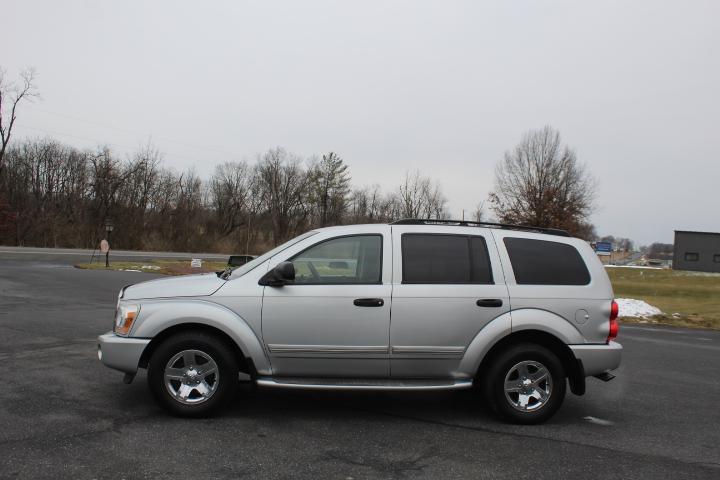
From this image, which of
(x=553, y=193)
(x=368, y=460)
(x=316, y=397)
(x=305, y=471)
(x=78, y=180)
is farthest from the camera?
(x=78, y=180)

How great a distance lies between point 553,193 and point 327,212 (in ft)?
119

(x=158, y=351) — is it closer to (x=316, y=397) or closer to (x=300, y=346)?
(x=300, y=346)

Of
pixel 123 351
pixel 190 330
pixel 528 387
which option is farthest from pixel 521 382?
pixel 123 351

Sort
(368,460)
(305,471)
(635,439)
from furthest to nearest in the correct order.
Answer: (635,439) < (368,460) < (305,471)

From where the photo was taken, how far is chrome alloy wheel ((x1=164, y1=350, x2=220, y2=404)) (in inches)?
190

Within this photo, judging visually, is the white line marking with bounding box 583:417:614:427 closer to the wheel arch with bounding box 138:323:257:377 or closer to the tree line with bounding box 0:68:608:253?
the wheel arch with bounding box 138:323:257:377

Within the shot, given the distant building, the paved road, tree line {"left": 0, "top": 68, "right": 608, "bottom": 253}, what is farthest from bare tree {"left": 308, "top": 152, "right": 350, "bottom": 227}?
the paved road

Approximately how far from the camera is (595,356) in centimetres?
510

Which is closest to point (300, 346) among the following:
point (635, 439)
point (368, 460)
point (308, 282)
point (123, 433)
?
point (308, 282)

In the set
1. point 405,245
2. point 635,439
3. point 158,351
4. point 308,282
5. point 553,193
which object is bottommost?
point 635,439

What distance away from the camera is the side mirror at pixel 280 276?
477 centimetres

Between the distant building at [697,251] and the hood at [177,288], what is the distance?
262 feet

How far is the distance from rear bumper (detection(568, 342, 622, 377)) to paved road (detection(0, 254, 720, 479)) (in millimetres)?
551

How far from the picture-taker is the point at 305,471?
3.80 m
